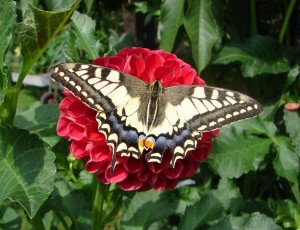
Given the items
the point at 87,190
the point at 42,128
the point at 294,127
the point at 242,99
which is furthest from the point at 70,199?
the point at 294,127

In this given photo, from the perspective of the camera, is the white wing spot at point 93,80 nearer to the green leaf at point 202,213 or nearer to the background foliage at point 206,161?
the background foliage at point 206,161

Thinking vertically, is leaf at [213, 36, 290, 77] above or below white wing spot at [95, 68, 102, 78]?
below

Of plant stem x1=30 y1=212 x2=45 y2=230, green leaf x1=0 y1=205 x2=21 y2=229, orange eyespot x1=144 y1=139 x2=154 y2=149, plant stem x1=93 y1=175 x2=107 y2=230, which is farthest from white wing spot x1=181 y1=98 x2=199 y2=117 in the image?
green leaf x1=0 y1=205 x2=21 y2=229

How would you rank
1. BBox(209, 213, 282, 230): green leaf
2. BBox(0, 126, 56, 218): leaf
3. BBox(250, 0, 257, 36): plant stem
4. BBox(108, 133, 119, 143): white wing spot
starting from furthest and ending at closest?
BBox(250, 0, 257, 36): plant stem → BBox(209, 213, 282, 230): green leaf → BBox(108, 133, 119, 143): white wing spot → BBox(0, 126, 56, 218): leaf

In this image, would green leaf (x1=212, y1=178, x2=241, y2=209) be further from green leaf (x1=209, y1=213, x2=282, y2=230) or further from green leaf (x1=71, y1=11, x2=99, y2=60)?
green leaf (x1=71, y1=11, x2=99, y2=60)

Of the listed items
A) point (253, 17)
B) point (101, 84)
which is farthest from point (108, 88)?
point (253, 17)

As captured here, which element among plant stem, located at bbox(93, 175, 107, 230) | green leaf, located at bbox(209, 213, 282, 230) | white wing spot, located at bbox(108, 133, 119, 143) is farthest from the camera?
→ green leaf, located at bbox(209, 213, 282, 230)
